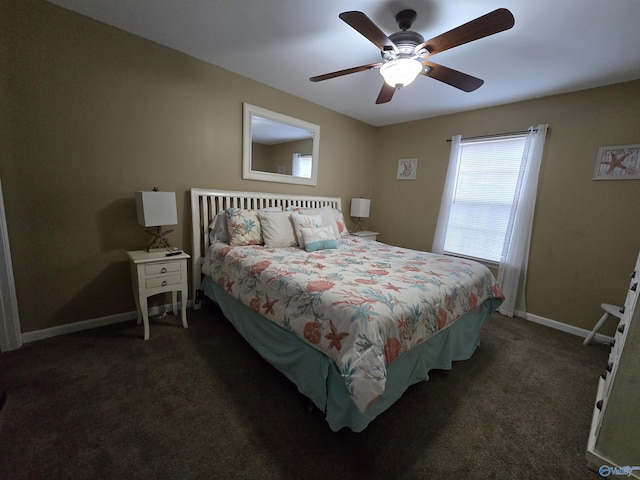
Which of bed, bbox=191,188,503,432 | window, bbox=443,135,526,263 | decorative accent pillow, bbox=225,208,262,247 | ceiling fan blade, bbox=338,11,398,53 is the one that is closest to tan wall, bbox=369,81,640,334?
window, bbox=443,135,526,263

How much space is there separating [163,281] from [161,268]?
0.12 meters

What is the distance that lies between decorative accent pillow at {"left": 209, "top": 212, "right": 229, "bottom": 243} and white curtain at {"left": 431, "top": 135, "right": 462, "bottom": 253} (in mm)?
2794

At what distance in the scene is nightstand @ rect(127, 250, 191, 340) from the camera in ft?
6.68

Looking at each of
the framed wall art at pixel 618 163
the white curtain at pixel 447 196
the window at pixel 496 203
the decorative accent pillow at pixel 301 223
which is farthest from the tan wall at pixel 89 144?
the framed wall art at pixel 618 163

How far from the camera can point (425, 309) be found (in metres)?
1.48

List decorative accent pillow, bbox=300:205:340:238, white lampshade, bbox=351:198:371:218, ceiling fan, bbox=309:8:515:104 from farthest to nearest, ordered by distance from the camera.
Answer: white lampshade, bbox=351:198:371:218 < decorative accent pillow, bbox=300:205:340:238 < ceiling fan, bbox=309:8:515:104

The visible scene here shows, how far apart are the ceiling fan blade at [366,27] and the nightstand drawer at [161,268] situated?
211 centimetres

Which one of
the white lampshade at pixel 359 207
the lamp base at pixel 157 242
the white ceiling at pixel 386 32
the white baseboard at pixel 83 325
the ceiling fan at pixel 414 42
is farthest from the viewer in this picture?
the white lampshade at pixel 359 207

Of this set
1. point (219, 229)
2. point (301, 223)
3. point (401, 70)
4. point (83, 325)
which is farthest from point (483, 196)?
point (83, 325)

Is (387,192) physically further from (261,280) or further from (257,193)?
(261,280)

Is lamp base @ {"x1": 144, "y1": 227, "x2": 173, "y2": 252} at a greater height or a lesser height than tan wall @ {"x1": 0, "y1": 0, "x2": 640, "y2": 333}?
lesser

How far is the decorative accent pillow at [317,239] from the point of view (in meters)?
2.49

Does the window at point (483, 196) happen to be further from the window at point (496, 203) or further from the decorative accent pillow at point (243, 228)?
the decorative accent pillow at point (243, 228)

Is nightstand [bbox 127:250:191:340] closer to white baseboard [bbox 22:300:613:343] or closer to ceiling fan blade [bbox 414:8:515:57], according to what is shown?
white baseboard [bbox 22:300:613:343]
